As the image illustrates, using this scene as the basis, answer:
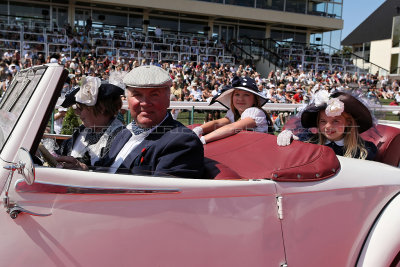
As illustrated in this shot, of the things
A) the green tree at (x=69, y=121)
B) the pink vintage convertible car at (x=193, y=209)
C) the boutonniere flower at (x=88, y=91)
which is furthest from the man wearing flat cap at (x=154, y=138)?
the green tree at (x=69, y=121)

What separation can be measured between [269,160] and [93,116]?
1.29 meters

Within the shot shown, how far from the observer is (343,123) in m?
3.17

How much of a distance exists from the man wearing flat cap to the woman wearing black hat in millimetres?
312

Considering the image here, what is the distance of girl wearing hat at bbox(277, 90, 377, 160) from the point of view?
3055 mm

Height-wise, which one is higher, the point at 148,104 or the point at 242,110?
the point at 148,104

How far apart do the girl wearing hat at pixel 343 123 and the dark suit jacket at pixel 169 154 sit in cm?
140

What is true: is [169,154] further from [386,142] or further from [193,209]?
[386,142]

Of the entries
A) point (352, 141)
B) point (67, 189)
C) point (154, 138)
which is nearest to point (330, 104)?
point (352, 141)

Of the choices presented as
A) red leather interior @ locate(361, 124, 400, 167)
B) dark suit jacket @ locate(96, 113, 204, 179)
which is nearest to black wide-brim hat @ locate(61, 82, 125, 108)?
dark suit jacket @ locate(96, 113, 204, 179)

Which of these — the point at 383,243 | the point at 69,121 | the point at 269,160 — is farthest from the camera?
the point at 69,121

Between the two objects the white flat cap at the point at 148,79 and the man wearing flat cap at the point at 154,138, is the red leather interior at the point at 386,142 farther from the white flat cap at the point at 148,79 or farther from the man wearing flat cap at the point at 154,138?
the white flat cap at the point at 148,79

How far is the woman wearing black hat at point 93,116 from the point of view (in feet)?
8.84

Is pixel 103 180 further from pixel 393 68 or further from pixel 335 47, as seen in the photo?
pixel 393 68

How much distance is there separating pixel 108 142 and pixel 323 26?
102 ft
